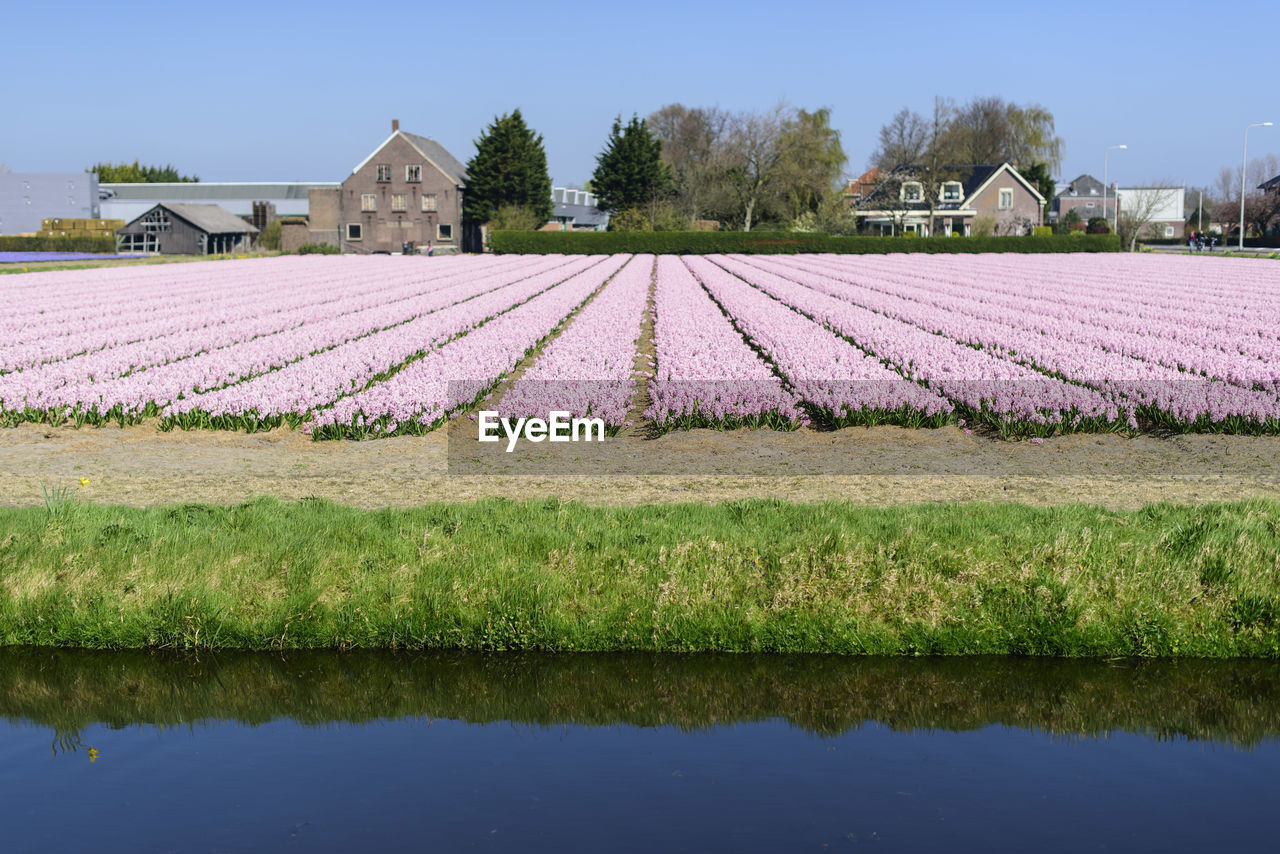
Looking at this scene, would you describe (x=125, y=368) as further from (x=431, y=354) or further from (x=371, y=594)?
(x=371, y=594)

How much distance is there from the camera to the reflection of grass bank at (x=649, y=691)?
6516 millimetres

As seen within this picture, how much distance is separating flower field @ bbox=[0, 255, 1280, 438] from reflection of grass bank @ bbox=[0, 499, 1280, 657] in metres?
5.62

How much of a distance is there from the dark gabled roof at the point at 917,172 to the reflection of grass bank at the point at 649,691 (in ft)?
300

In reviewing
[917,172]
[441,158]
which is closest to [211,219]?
[441,158]

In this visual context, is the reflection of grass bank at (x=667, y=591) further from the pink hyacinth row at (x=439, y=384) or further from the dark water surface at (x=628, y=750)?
the pink hyacinth row at (x=439, y=384)

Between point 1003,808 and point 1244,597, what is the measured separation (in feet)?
10.6

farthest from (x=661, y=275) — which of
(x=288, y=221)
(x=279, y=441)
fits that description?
(x=288, y=221)

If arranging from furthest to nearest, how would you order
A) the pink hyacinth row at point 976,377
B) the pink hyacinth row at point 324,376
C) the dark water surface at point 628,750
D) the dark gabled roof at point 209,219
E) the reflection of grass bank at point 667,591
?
the dark gabled roof at point 209,219 → the pink hyacinth row at point 324,376 → the pink hyacinth row at point 976,377 → the reflection of grass bank at point 667,591 → the dark water surface at point 628,750

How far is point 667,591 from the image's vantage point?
7.66m

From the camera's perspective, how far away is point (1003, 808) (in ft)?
17.4

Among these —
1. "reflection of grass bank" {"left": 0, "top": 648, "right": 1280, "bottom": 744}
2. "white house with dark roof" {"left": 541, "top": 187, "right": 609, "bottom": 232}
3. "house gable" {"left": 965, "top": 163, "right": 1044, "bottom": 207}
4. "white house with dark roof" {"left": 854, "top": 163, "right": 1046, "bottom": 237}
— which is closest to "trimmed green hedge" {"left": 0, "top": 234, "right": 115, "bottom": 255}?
"white house with dark roof" {"left": 541, "top": 187, "right": 609, "bottom": 232}

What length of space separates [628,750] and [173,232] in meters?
93.4

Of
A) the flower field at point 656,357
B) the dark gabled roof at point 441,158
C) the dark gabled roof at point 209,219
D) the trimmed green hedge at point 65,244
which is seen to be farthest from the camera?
the dark gabled roof at point 441,158

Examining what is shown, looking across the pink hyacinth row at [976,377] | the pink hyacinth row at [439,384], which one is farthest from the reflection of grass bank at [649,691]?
the pink hyacinth row at [976,377]
